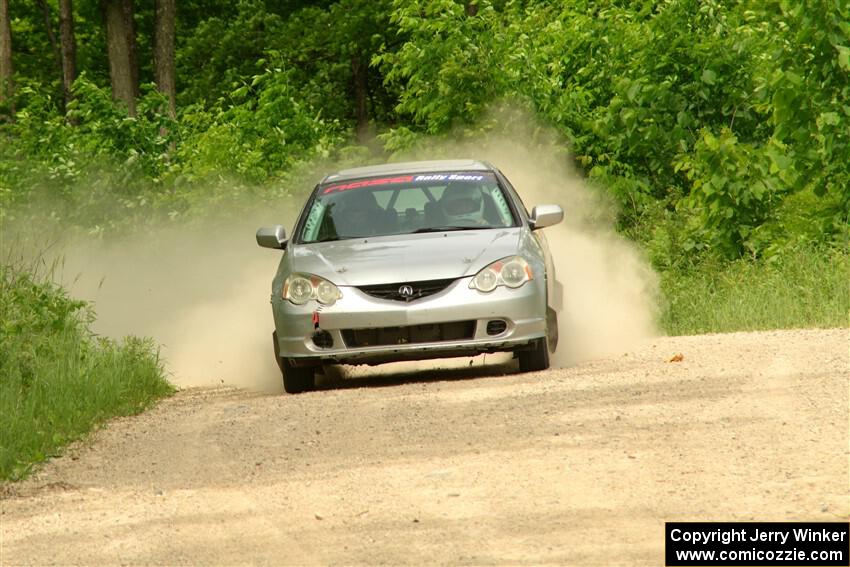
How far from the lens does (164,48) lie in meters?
33.5

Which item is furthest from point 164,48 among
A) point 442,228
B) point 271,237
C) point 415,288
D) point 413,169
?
point 415,288

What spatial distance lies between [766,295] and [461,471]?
326 inches

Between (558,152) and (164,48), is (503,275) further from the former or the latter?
(164,48)

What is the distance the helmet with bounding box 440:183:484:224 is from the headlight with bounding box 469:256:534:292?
100 cm

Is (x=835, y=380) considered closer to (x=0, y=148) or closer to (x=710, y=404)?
(x=710, y=404)

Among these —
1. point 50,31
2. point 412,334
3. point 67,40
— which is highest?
point 412,334

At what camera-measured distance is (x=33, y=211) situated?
2467cm

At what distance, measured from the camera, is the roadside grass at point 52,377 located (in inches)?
385

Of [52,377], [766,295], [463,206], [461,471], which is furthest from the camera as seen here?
[766,295]

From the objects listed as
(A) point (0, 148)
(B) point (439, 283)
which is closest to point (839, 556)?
(B) point (439, 283)

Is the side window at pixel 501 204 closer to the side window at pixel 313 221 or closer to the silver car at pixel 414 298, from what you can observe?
the silver car at pixel 414 298

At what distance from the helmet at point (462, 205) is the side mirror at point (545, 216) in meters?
0.41

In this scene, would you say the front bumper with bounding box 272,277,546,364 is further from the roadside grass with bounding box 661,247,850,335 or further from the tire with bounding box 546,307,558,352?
the roadside grass with bounding box 661,247,850,335

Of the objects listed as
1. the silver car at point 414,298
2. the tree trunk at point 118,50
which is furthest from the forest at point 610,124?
the silver car at point 414,298
